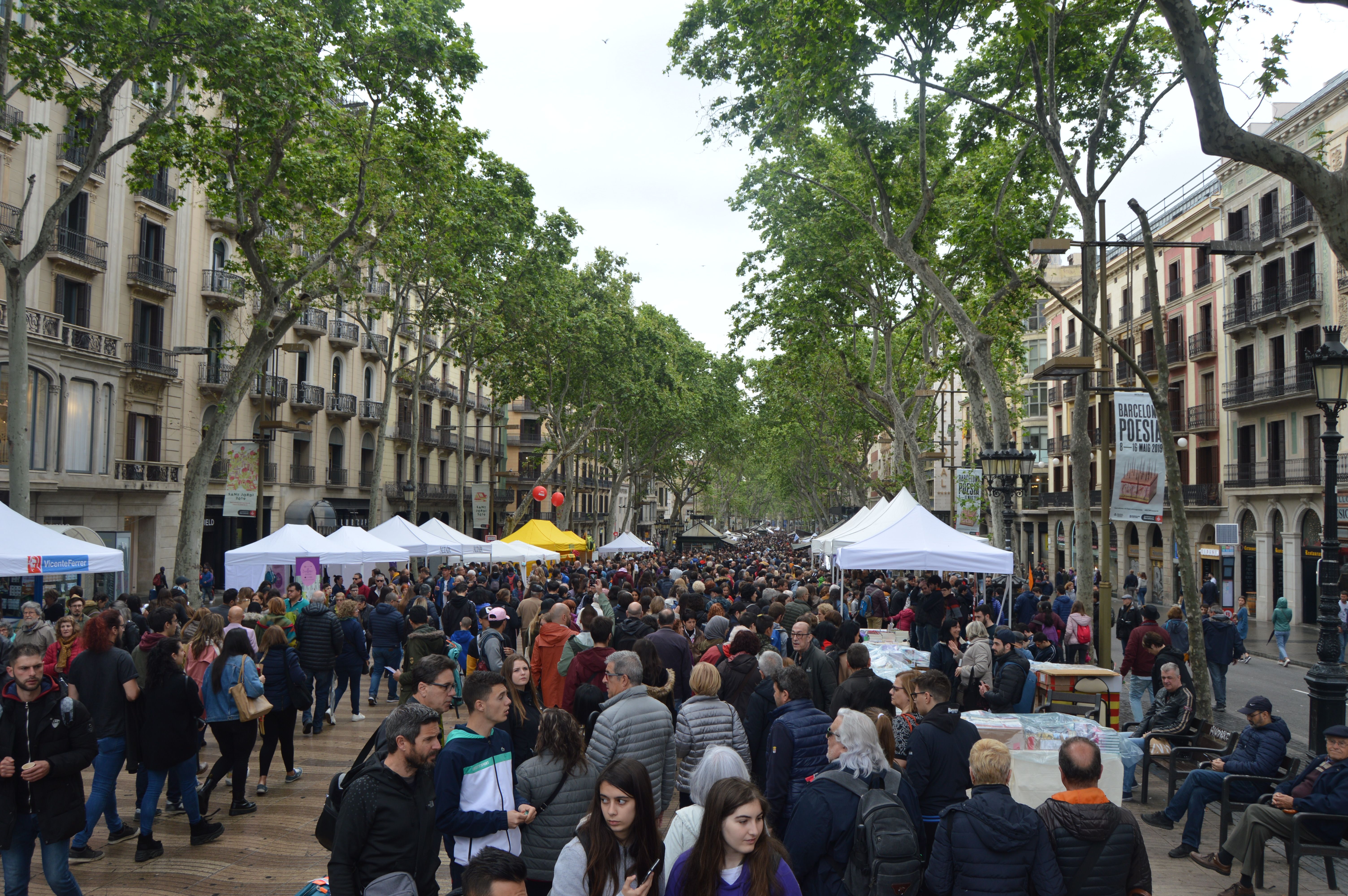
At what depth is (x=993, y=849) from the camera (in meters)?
4.10

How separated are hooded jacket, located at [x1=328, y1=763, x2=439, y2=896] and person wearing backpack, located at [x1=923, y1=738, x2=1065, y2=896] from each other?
228cm

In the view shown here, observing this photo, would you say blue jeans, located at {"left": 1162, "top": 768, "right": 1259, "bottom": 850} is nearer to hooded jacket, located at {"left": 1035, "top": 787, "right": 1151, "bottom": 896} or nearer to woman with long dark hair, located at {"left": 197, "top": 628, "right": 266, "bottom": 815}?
hooded jacket, located at {"left": 1035, "top": 787, "right": 1151, "bottom": 896}

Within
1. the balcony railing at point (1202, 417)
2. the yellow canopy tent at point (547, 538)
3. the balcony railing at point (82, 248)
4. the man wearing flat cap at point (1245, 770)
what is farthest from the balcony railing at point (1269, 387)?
the balcony railing at point (82, 248)

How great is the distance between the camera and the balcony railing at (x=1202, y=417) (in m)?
34.8

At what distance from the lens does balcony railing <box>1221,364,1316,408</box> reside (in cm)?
2889

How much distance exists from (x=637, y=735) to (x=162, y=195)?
28015 mm

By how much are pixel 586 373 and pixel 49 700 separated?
1240 inches

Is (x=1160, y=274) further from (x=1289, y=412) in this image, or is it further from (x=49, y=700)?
(x=49, y=700)

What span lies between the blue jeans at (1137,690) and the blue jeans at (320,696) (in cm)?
949

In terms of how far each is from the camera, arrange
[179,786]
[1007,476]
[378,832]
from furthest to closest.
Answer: [1007,476]
[179,786]
[378,832]

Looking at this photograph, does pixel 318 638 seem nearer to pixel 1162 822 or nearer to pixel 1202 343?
pixel 1162 822

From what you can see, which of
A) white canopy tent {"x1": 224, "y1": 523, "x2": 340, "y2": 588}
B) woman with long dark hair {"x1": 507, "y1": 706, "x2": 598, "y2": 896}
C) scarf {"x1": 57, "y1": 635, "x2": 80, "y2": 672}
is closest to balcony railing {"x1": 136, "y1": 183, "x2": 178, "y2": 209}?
white canopy tent {"x1": 224, "y1": 523, "x2": 340, "y2": 588}

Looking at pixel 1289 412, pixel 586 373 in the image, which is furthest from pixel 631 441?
pixel 1289 412

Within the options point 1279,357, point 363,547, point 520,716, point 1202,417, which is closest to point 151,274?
point 363,547
